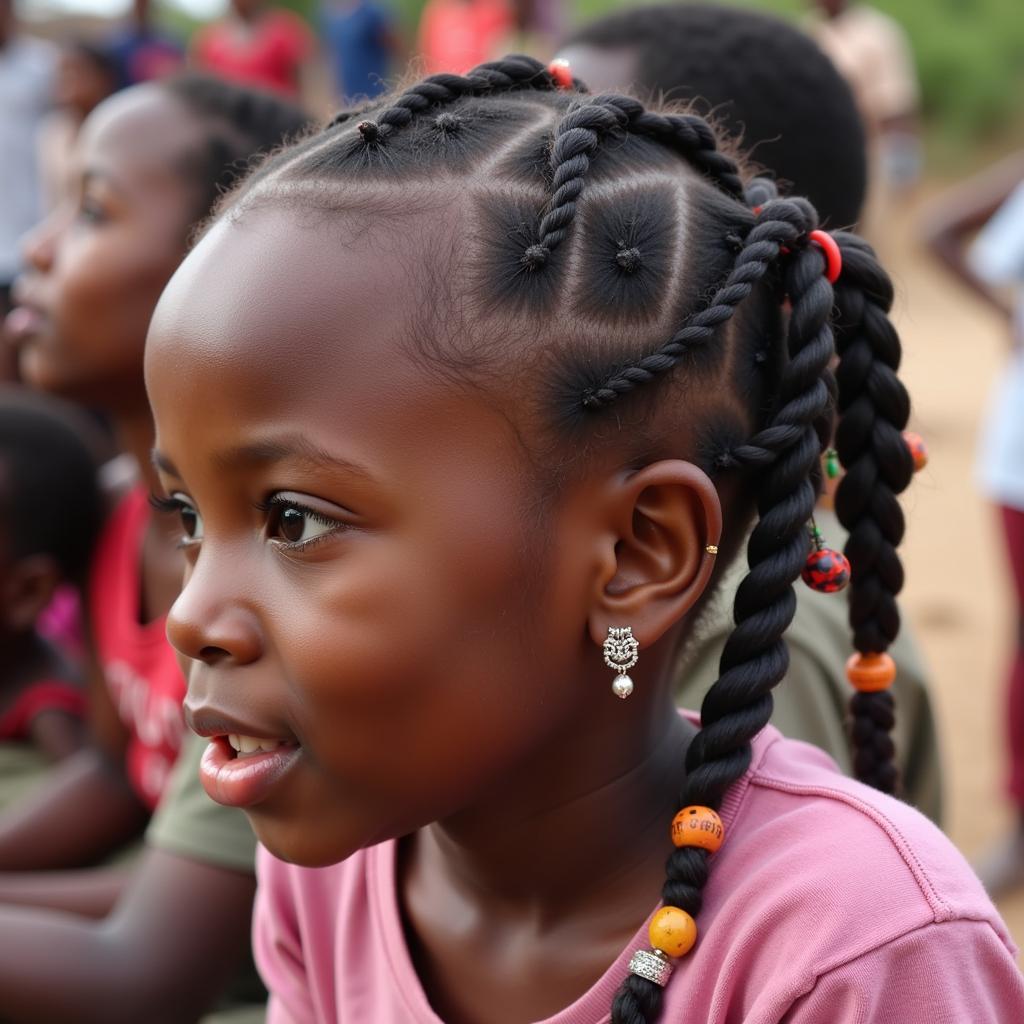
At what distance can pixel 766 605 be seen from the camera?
1272mm

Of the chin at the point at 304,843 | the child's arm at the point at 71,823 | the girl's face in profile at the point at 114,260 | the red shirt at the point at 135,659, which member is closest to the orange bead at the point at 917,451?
the chin at the point at 304,843

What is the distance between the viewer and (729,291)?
1.25 m

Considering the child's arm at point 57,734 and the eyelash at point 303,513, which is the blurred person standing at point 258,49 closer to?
the child's arm at point 57,734

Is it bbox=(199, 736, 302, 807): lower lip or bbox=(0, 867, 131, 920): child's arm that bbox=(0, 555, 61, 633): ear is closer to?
bbox=(0, 867, 131, 920): child's arm

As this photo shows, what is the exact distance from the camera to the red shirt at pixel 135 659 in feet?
7.89

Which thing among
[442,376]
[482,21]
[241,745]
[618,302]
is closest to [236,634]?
[241,745]

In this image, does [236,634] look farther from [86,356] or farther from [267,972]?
[86,356]

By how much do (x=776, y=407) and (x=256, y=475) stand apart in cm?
49

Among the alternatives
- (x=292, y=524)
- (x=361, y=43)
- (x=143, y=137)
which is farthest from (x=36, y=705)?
(x=361, y=43)

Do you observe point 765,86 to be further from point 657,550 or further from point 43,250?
point 43,250

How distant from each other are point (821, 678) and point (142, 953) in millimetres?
971

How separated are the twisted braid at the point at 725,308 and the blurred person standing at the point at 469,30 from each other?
6863mm

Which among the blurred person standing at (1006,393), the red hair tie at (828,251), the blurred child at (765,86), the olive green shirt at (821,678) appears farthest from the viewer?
the blurred person standing at (1006,393)

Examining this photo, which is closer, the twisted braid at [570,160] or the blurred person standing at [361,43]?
the twisted braid at [570,160]
